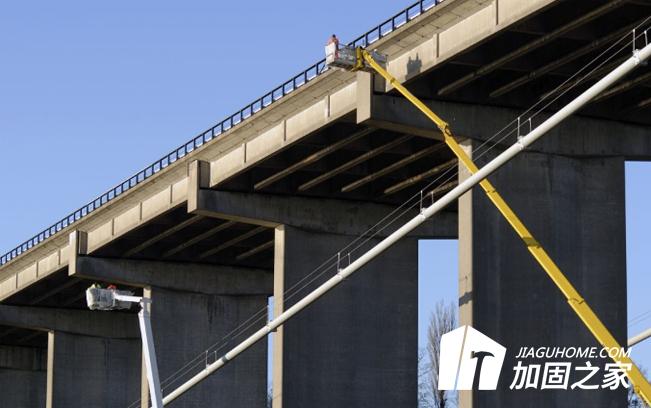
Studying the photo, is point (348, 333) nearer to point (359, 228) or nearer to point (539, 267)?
point (359, 228)

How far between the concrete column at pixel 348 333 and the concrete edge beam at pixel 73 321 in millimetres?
30883

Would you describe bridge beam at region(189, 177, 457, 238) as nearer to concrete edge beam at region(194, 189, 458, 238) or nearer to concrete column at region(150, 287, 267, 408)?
concrete edge beam at region(194, 189, 458, 238)

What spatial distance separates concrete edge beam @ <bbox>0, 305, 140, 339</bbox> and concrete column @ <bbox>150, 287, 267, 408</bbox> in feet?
50.0

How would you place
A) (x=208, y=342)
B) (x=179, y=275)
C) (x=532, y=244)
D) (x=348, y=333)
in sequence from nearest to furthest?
(x=532, y=244), (x=348, y=333), (x=208, y=342), (x=179, y=275)

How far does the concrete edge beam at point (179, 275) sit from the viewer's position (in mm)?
76500

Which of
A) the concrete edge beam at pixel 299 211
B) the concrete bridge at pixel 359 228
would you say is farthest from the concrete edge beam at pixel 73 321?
the concrete edge beam at pixel 299 211

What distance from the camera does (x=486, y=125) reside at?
1949 inches

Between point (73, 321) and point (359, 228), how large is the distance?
33151 millimetres

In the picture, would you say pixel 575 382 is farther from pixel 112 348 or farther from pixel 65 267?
pixel 112 348

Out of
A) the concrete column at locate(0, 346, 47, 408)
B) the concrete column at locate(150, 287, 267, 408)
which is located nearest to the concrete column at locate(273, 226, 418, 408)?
the concrete column at locate(150, 287, 267, 408)

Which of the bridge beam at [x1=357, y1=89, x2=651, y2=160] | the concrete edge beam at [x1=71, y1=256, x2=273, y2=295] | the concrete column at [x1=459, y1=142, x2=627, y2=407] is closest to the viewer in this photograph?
the concrete column at [x1=459, y1=142, x2=627, y2=407]

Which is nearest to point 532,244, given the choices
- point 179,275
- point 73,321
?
point 179,275

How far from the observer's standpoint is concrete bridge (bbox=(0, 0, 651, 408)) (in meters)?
47.1

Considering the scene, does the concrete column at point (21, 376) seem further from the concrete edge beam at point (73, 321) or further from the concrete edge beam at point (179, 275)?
the concrete edge beam at point (179, 275)
